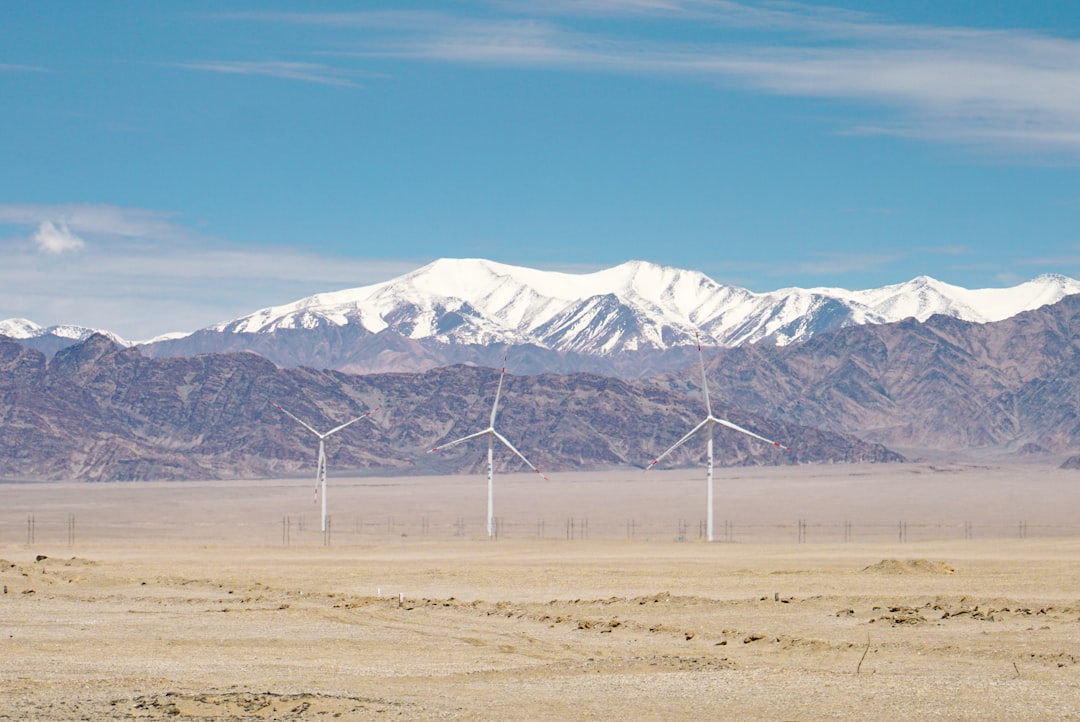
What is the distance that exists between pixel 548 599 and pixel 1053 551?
135 ft

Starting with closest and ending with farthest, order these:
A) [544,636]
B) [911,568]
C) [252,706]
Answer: [252,706], [544,636], [911,568]

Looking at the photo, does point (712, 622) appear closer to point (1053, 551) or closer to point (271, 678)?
point (271, 678)

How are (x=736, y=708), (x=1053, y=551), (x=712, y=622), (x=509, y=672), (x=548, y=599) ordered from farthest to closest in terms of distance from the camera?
(x=1053, y=551), (x=548, y=599), (x=712, y=622), (x=509, y=672), (x=736, y=708)

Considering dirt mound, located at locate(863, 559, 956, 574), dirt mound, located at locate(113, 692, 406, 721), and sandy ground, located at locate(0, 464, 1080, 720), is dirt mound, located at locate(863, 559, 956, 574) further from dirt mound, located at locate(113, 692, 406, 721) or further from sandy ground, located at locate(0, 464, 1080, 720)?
dirt mound, located at locate(113, 692, 406, 721)

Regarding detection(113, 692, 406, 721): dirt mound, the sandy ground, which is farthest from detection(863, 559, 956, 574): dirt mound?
detection(113, 692, 406, 721): dirt mound

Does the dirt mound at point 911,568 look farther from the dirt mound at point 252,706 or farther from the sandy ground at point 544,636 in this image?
the dirt mound at point 252,706

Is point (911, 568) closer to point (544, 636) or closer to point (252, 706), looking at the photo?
point (544, 636)

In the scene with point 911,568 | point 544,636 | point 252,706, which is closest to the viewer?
point 252,706

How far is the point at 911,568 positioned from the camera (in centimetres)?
6762

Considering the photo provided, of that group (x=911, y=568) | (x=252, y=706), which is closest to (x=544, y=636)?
(x=252, y=706)

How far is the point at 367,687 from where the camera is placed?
32.2 meters

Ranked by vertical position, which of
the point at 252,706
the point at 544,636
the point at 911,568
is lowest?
the point at 911,568

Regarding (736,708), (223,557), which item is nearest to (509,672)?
(736,708)

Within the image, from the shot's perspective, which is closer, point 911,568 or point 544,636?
point 544,636
